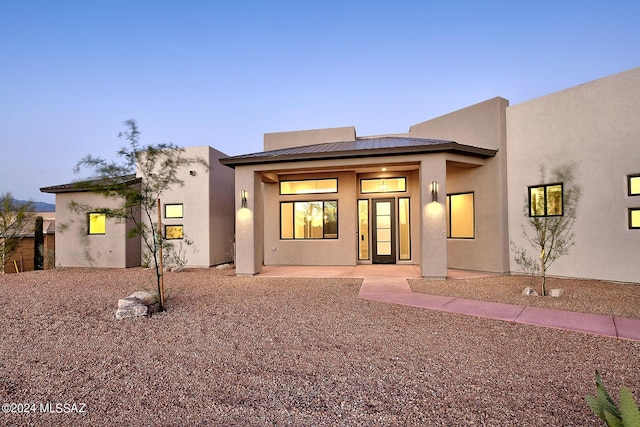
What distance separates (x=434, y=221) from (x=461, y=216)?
267 cm

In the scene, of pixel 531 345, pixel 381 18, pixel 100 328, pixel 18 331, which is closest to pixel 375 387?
pixel 531 345

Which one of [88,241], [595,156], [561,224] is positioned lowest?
[88,241]

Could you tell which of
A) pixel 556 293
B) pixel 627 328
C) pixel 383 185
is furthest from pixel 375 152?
pixel 627 328

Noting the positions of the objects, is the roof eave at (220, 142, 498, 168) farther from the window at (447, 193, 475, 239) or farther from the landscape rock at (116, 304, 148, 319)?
the landscape rock at (116, 304, 148, 319)

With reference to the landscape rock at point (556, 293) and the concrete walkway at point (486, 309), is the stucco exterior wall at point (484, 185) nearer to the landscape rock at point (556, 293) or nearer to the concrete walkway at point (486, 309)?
the concrete walkway at point (486, 309)

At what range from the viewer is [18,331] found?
459 cm

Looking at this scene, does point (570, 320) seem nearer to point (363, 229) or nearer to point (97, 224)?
point (363, 229)

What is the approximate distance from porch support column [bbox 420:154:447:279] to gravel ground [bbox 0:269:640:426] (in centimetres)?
293

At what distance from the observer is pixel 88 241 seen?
39.9 feet

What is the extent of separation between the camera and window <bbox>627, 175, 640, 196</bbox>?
24.0 feet

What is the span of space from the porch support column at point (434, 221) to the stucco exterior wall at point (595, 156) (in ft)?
9.13

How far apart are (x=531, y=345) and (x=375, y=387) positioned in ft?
7.46

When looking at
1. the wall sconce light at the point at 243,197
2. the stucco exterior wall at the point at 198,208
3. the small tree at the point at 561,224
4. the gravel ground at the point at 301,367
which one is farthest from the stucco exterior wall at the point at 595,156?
the stucco exterior wall at the point at 198,208

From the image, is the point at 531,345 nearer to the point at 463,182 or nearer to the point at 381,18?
the point at 463,182
